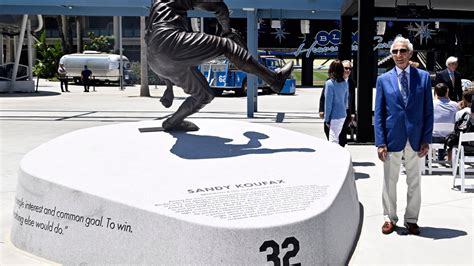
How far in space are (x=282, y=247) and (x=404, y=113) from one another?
213cm

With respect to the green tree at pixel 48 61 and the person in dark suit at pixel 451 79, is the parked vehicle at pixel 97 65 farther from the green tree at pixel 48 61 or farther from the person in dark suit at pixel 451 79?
the person in dark suit at pixel 451 79

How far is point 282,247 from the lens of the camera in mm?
4578

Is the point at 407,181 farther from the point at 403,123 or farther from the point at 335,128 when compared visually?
the point at 335,128

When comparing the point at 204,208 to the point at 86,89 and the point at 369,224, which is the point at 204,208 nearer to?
the point at 369,224

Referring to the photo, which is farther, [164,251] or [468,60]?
[468,60]

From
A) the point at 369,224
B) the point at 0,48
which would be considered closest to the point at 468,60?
the point at 0,48

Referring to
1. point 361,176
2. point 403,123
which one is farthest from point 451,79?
point 403,123

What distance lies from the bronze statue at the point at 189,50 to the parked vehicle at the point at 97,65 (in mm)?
37095

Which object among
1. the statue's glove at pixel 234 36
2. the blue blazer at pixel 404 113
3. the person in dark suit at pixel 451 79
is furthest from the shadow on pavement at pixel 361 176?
the blue blazer at pixel 404 113

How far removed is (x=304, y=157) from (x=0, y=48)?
102 feet

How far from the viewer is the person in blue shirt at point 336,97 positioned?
28.0ft

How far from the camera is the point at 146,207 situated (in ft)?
15.4

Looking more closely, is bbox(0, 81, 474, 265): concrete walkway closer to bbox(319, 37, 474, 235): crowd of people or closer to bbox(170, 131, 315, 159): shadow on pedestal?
bbox(319, 37, 474, 235): crowd of people

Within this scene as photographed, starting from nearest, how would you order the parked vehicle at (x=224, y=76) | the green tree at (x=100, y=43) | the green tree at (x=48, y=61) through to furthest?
the parked vehicle at (x=224, y=76), the green tree at (x=48, y=61), the green tree at (x=100, y=43)
